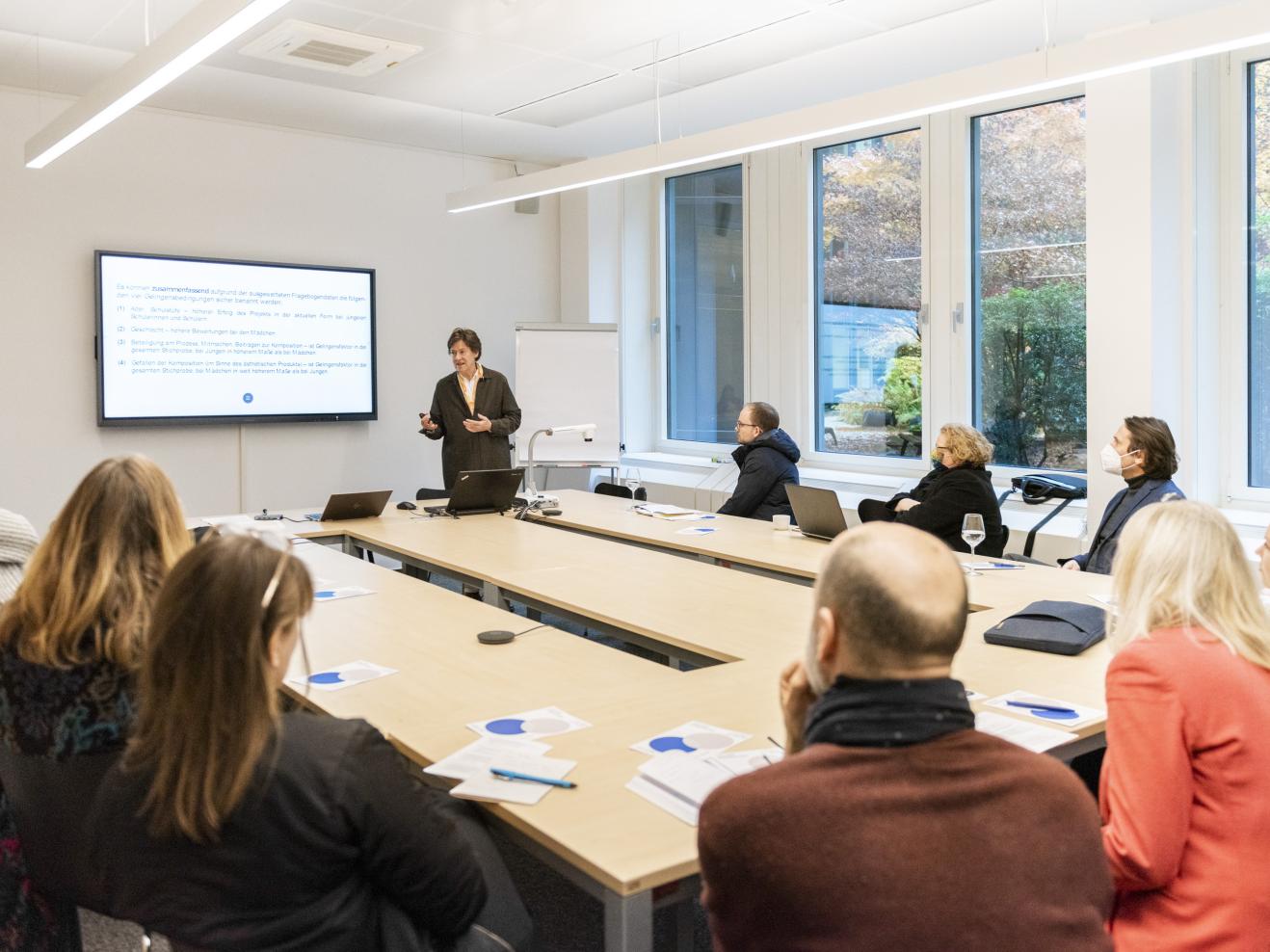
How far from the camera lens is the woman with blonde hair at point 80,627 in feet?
5.78

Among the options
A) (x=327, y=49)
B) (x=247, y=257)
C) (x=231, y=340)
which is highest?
(x=327, y=49)

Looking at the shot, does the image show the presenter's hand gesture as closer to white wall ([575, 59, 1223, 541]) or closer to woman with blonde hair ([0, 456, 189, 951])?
woman with blonde hair ([0, 456, 189, 951])

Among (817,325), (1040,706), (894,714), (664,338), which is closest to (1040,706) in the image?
(1040,706)

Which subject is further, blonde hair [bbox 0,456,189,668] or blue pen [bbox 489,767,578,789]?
blue pen [bbox 489,767,578,789]

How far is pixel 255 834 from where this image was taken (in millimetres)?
1405

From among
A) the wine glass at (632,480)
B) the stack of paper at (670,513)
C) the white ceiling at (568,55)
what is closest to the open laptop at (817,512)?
the stack of paper at (670,513)

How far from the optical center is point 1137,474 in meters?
Answer: 4.18

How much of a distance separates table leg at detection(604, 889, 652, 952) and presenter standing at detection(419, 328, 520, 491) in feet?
15.9

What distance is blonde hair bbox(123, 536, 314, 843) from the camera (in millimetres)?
1387

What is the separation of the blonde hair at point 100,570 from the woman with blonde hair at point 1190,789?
1575 mm

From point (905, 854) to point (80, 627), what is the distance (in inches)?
53.4

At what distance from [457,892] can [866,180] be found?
6.18 metres

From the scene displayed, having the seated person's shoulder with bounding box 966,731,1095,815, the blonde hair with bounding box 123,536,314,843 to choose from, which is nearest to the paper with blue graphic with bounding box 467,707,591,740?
the blonde hair with bounding box 123,536,314,843

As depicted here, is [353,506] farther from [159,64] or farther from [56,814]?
[56,814]
